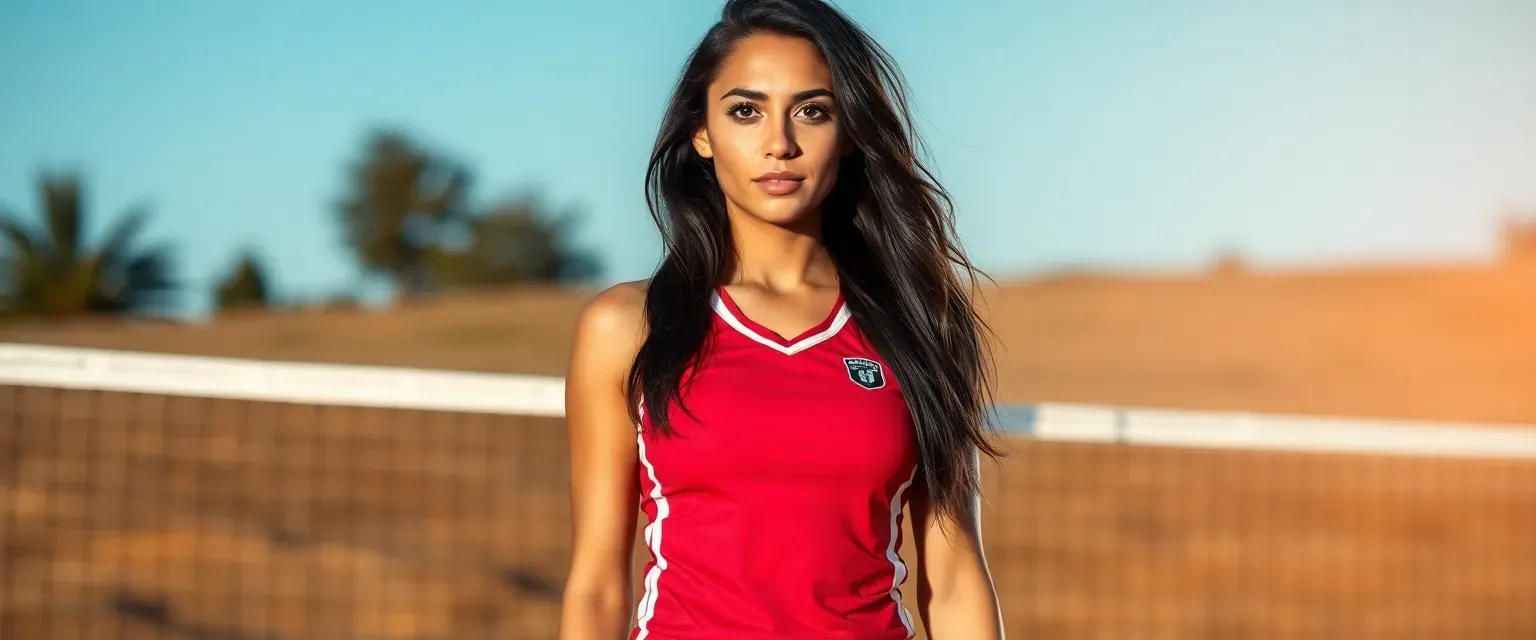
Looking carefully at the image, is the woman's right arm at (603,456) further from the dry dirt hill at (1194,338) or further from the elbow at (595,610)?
the dry dirt hill at (1194,338)

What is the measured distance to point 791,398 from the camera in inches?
121

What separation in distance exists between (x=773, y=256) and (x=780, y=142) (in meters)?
0.30

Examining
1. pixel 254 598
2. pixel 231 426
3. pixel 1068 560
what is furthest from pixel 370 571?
pixel 231 426

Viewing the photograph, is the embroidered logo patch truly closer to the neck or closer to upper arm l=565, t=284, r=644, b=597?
the neck

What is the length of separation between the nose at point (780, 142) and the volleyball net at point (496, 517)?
1.96 metres


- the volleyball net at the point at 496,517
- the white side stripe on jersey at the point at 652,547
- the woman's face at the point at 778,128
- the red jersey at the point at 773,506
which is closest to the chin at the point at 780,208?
the woman's face at the point at 778,128

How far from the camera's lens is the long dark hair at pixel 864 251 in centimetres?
323

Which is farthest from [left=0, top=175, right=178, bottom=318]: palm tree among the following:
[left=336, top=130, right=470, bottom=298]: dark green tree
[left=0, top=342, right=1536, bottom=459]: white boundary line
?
[left=0, top=342, right=1536, bottom=459]: white boundary line

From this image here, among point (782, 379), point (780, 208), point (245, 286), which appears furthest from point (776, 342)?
point (245, 286)

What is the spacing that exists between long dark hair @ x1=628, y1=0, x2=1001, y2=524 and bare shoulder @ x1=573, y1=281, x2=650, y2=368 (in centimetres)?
3

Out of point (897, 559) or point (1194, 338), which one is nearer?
point (897, 559)

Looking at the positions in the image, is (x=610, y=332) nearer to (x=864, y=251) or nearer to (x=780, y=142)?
(x=780, y=142)

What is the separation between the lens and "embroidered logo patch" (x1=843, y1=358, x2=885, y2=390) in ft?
→ 10.5

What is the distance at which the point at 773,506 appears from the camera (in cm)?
305
